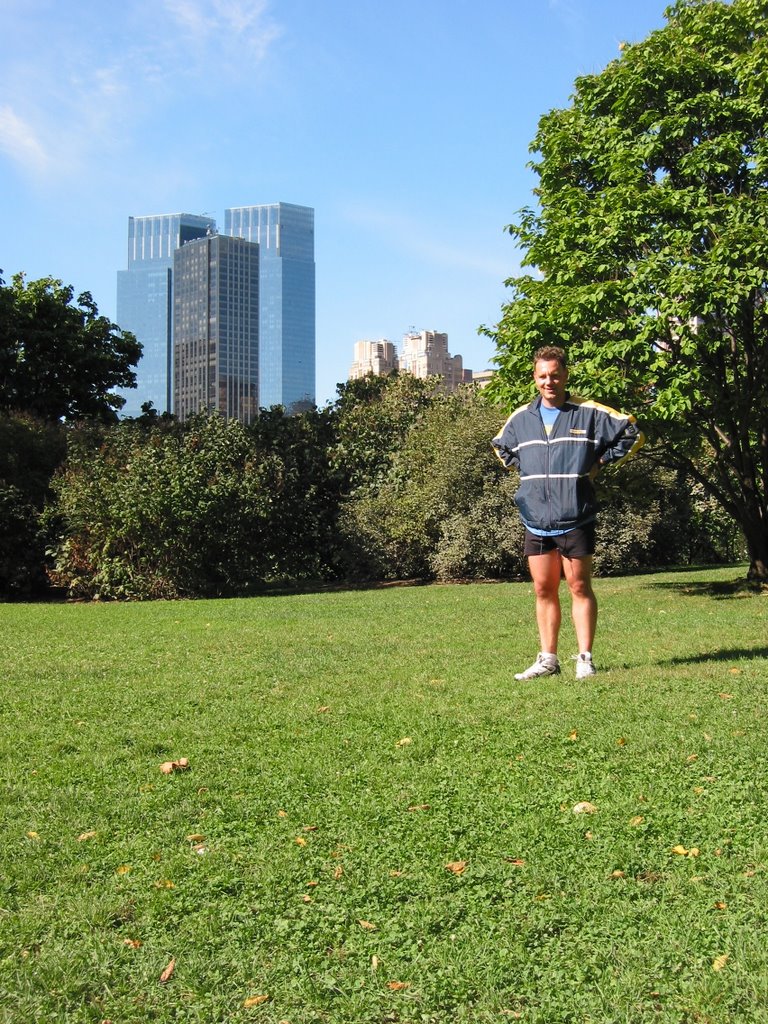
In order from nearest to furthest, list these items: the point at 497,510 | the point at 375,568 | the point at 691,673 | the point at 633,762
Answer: the point at 633,762 → the point at 691,673 → the point at 497,510 → the point at 375,568

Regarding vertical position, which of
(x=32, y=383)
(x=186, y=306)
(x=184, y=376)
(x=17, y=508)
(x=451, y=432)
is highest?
(x=186, y=306)

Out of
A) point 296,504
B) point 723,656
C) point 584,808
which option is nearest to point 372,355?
point 296,504

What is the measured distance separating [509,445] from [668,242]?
25.3 ft

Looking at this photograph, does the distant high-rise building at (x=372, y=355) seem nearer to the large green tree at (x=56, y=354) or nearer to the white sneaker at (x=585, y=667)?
the large green tree at (x=56, y=354)

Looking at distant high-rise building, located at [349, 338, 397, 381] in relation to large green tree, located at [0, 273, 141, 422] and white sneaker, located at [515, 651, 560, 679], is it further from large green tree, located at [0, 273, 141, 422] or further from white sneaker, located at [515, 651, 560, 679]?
white sneaker, located at [515, 651, 560, 679]

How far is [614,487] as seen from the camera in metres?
15.3

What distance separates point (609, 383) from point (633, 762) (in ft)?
27.6

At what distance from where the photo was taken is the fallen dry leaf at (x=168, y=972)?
2486mm

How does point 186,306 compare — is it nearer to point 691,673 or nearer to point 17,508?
point 17,508

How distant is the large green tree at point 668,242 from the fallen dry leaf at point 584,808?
8743 mm

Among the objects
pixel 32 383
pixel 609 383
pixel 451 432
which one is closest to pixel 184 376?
pixel 32 383

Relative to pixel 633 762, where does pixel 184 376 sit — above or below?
above

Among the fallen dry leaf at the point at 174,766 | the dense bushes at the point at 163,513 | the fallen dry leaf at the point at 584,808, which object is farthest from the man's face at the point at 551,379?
the dense bushes at the point at 163,513

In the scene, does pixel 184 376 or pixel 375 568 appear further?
pixel 184 376
